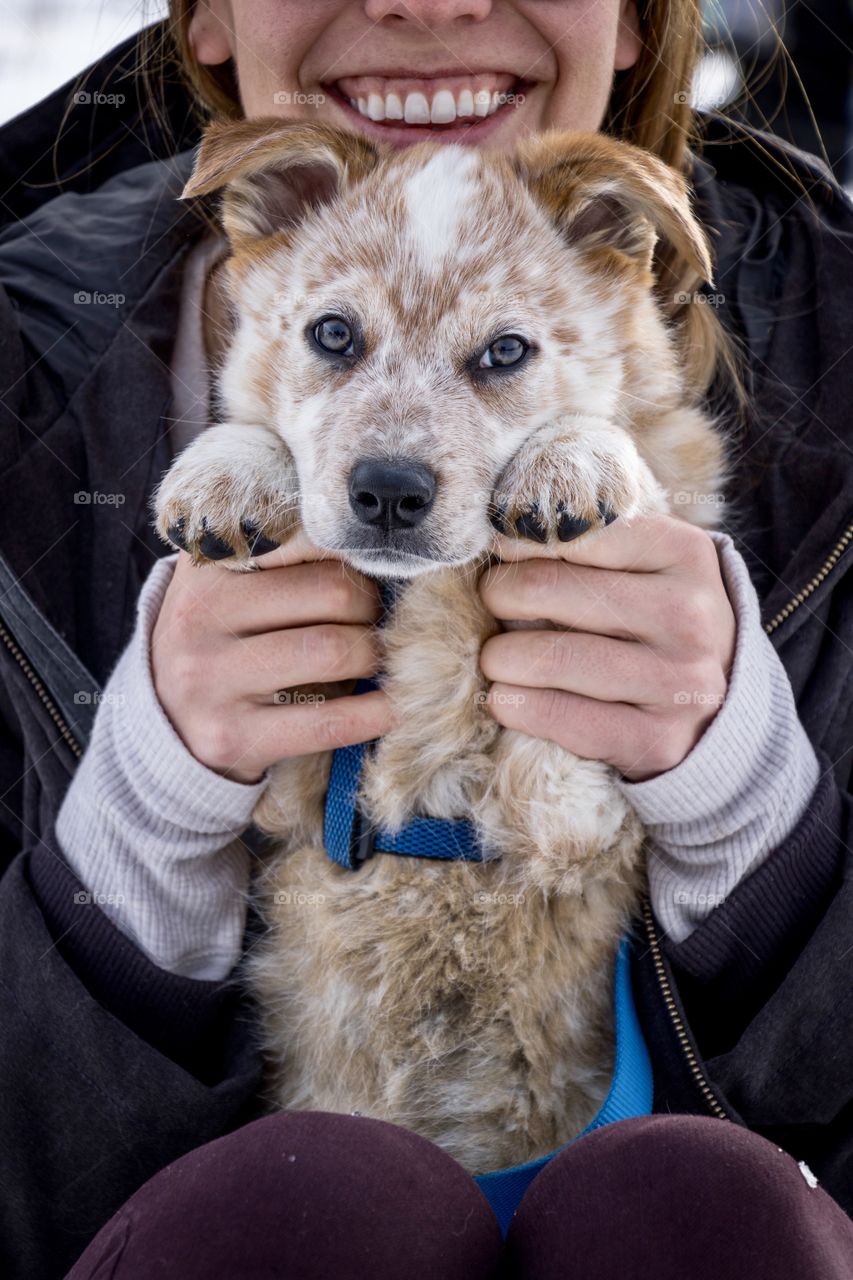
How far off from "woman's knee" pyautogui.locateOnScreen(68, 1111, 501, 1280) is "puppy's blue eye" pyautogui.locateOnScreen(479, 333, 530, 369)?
1227 millimetres

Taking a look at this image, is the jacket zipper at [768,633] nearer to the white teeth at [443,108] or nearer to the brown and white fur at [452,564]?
the brown and white fur at [452,564]

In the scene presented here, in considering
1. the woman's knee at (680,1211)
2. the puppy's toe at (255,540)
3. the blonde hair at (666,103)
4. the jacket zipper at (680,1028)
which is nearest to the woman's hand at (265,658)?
the puppy's toe at (255,540)

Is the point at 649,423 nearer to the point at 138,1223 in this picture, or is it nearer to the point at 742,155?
the point at 742,155

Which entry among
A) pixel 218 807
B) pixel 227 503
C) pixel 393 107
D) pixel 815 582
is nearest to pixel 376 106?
pixel 393 107

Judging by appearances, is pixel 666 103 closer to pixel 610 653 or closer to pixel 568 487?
pixel 568 487

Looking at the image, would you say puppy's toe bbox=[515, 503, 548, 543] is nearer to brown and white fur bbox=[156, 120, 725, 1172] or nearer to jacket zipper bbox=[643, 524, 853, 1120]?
brown and white fur bbox=[156, 120, 725, 1172]

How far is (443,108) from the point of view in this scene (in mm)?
2283

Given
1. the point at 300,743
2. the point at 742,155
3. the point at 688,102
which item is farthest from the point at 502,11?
the point at 300,743

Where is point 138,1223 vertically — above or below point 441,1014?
above

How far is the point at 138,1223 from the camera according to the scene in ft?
4.60

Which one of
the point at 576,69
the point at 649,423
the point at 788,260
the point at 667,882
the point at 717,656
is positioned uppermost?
the point at 576,69

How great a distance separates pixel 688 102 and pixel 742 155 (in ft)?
0.88

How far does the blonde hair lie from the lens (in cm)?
240

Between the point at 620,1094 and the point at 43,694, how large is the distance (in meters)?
1.32
